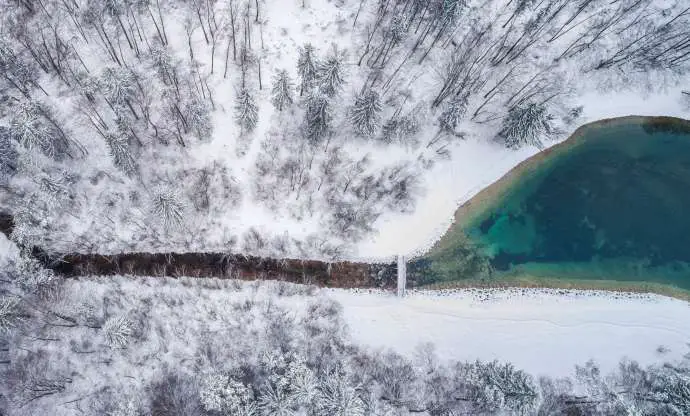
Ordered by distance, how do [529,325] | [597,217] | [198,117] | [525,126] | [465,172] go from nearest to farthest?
1. [198,117]
2. [525,126]
3. [529,325]
4. [465,172]
5. [597,217]

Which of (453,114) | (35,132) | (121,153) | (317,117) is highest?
(453,114)

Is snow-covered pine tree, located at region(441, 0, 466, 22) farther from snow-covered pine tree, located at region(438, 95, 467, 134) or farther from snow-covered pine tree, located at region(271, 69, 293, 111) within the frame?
snow-covered pine tree, located at region(271, 69, 293, 111)

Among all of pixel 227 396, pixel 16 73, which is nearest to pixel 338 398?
pixel 227 396

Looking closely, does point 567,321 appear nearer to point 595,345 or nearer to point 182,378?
point 595,345

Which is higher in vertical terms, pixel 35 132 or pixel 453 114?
pixel 453 114

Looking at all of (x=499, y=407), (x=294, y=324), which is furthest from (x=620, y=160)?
(x=294, y=324)

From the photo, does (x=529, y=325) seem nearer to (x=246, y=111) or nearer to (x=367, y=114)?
(x=367, y=114)

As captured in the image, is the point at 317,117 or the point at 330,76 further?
the point at 317,117
